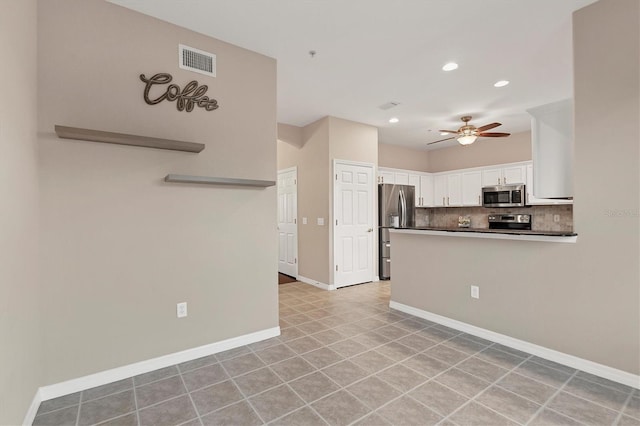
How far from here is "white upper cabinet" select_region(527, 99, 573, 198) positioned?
269 centimetres

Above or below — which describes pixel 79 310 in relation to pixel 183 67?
below

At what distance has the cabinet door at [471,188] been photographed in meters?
6.41

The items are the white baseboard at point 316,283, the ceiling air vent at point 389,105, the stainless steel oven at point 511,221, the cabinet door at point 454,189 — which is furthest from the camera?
the cabinet door at point 454,189

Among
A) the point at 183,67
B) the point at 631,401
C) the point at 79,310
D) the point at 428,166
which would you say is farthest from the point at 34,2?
the point at 428,166

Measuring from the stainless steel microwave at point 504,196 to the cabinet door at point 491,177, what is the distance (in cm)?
12

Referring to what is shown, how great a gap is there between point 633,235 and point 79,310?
396 centimetres

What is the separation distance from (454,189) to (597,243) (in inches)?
190

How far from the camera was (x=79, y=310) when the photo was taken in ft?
6.98

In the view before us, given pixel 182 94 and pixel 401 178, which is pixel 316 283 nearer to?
pixel 401 178

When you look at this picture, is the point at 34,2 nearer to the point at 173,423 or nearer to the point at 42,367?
the point at 42,367

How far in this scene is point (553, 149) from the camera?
2754mm

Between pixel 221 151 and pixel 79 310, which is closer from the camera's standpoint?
pixel 79 310

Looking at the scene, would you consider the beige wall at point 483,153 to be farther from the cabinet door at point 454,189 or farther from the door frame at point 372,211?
the door frame at point 372,211

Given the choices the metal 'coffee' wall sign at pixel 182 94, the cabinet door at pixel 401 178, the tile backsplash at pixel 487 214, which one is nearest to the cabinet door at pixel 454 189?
the tile backsplash at pixel 487 214
